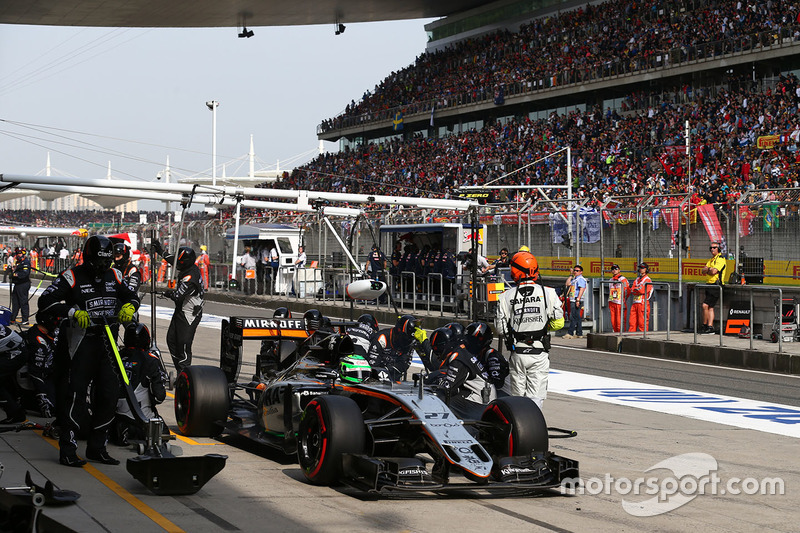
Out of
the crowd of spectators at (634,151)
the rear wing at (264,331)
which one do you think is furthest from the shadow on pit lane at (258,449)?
the crowd of spectators at (634,151)

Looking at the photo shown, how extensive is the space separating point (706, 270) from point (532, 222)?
5.77m

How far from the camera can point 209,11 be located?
53625 millimetres

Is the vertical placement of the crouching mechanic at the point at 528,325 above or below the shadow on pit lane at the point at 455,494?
above

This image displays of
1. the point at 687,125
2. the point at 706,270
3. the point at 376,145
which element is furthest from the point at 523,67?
the point at 706,270

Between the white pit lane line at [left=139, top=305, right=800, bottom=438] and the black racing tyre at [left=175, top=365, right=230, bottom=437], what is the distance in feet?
18.2

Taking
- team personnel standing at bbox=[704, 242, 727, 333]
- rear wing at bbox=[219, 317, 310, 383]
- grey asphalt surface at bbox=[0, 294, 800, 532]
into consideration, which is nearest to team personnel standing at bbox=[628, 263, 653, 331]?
team personnel standing at bbox=[704, 242, 727, 333]

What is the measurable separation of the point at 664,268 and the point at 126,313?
49.5 ft

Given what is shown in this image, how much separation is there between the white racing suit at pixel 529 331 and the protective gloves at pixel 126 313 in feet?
10.7

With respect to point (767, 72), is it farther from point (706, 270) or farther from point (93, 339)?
point (93, 339)

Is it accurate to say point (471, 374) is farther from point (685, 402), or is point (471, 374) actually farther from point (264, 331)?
point (685, 402)

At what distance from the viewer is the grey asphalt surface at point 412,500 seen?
633 centimetres

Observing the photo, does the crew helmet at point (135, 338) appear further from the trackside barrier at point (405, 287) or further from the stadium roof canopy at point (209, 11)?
the stadium roof canopy at point (209, 11)

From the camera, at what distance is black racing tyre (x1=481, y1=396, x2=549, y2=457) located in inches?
295

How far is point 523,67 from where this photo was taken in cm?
5272
